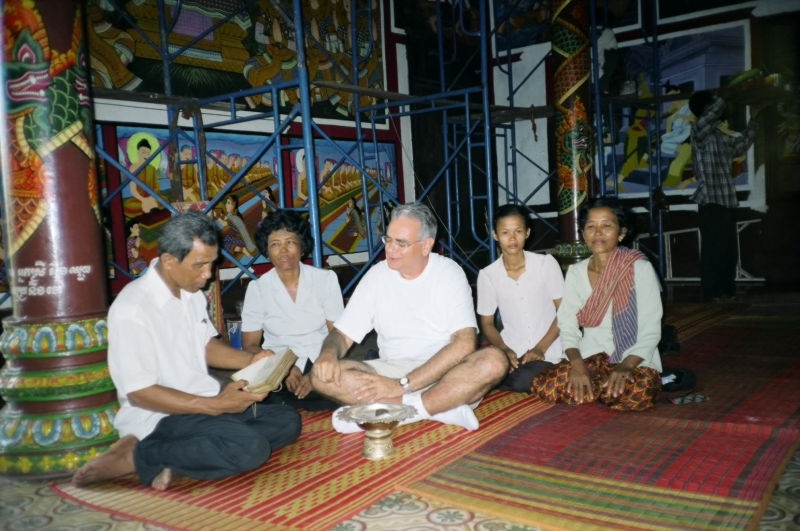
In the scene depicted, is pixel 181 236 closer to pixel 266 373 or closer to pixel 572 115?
pixel 266 373

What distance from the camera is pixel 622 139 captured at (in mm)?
9891

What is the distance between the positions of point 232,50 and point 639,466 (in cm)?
617

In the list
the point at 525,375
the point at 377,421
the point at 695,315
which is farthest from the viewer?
the point at 695,315

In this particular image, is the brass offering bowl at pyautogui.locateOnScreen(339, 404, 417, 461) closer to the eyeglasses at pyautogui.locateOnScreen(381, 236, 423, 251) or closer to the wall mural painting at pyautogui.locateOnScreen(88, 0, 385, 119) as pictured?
the eyeglasses at pyautogui.locateOnScreen(381, 236, 423, 251)

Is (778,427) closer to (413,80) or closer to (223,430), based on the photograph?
(223,430)

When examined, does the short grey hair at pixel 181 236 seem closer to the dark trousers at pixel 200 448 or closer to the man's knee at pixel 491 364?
the dark trousers at pixel 200 448

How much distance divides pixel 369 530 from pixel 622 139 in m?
8.83

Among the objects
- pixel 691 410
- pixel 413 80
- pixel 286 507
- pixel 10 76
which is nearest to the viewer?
pixel 286 507

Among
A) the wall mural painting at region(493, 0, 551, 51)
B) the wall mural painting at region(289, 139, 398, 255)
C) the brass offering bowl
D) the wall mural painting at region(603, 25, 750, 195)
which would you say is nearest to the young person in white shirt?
the brass offering bowl

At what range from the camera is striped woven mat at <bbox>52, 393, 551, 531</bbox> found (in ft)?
7.95

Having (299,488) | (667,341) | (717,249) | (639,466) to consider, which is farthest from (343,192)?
(639,466)

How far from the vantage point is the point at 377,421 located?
2.80 m

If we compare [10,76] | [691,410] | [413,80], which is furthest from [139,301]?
[413,80]

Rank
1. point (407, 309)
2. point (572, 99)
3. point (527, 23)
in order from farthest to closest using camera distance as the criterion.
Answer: point (527, 23), point (572, 99), point (407, 309)
